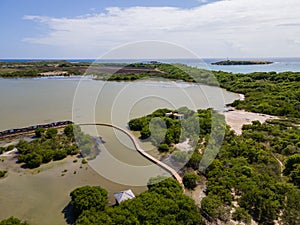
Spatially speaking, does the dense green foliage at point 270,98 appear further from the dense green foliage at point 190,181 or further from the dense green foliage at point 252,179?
the dense green foliage at point 190,181

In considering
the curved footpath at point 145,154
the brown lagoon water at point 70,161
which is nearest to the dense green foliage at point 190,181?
the curved footpath at point 145,154

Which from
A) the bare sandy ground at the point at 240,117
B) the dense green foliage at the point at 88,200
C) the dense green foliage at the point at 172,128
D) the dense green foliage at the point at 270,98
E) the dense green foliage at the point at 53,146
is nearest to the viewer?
the dense green foliage at the point at 88,200

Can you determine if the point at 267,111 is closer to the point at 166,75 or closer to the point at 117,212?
the point at 117,212

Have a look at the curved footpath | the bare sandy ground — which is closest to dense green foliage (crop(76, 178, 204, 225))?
the curved footpath

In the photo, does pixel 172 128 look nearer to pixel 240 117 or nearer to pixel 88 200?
pixel 240 117

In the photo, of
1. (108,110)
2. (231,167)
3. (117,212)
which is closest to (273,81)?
(108,110)

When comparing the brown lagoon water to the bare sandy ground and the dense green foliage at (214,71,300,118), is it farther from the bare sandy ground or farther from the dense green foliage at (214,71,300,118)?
the bare sandy ground
